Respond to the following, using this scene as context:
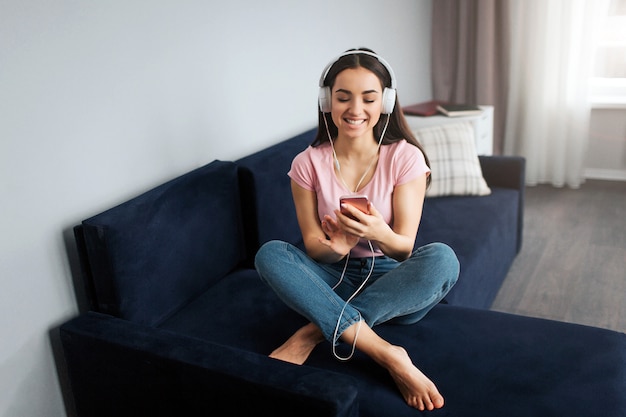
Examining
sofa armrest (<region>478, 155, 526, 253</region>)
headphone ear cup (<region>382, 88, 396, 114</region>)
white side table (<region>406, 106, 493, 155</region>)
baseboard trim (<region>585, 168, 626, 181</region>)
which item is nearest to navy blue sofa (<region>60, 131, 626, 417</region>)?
headphone ear cup (<region>382, 88, 396, 114</region>)

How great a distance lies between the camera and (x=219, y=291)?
75.2 inches

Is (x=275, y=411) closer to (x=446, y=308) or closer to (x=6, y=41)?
(x=446, y=308)

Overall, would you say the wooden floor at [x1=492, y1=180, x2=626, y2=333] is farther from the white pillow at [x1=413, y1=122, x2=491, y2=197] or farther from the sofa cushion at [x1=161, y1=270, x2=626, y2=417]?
the sofa cushion at [x1=161, y1=270, x2=626, y2=417]

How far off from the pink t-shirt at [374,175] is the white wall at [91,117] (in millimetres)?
514

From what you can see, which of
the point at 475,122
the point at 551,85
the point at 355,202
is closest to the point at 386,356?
the point at 355,202

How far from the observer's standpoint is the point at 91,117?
5.42 ft

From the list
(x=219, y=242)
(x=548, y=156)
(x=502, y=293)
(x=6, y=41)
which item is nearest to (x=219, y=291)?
(x=219, y=242)

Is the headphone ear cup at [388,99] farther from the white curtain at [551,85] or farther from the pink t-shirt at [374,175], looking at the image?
the white curtain at [551,85]

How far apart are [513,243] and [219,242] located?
4.96ft

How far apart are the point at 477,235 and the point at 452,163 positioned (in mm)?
548

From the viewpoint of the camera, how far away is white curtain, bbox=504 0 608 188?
143 inches

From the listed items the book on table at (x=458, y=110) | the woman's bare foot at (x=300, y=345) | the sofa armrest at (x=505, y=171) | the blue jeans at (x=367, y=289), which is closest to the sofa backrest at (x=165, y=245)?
the blue jeans at (x=367, y=289)

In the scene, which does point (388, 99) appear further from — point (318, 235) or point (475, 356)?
point (475, 356)

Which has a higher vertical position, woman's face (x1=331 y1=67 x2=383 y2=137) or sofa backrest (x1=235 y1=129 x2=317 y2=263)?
woman's face (x1=331 y1=67 x2=383 y2=137)
